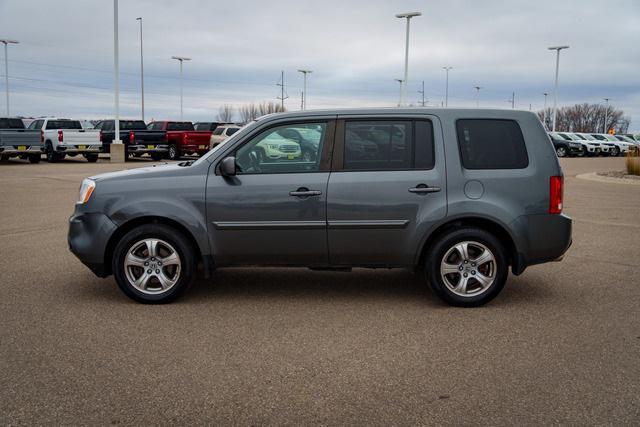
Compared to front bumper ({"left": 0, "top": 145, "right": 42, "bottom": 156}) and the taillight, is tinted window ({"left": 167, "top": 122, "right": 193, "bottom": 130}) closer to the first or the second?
front bumper ({"left": 0, "top": 145, "right": 42, "bottom": 156})

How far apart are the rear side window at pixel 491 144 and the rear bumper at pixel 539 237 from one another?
504mm

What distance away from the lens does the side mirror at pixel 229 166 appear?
5.99m

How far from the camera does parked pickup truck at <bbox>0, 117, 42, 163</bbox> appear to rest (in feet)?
91.5

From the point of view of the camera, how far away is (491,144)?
6195mm

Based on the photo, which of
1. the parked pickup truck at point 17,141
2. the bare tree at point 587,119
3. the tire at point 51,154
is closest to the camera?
the parked pickup truck at point 17,141

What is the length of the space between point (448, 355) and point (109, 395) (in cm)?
227

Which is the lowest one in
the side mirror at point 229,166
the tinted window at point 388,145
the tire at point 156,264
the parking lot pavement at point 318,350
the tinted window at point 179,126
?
the parking lot pavement at point 318,350

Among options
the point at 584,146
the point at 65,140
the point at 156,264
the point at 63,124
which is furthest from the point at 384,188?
the point at 584,146

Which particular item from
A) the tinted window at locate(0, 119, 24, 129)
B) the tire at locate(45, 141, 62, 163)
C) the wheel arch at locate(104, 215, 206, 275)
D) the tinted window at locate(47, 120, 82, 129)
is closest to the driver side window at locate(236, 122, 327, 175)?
the wheel arch at locate(104, 215, 206, 275)

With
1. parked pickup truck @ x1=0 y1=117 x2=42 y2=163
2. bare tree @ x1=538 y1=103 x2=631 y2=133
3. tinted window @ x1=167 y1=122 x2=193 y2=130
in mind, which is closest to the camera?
parked pickup truck @ x1=0 y1=117 x2=42 y2=163

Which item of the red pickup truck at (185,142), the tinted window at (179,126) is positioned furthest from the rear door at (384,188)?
the tinted window at (179,126)

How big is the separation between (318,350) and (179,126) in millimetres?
32014

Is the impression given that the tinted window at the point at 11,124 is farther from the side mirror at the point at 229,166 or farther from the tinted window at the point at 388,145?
the tinted window at the point at 388,145

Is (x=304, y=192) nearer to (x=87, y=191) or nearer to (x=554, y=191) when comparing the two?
(x=87, y=191)
